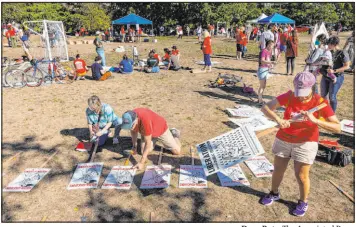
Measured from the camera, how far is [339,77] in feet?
20.3

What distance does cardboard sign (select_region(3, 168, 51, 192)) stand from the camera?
15.0 ft

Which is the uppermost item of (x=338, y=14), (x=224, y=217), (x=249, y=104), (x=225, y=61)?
(x=338, y=14)

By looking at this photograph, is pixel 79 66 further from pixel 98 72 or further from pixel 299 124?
pixel 299 124

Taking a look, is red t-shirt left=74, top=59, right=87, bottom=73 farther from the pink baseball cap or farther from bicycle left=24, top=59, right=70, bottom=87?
the pink baseball cap

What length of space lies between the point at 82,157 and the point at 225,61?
12.7 m

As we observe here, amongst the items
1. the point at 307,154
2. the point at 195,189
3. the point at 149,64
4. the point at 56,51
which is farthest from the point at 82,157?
the point at 56,51

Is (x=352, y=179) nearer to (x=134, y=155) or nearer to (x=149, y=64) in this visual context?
(x=134, y=155)

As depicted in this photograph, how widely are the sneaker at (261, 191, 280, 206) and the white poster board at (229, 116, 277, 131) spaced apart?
2.60 m

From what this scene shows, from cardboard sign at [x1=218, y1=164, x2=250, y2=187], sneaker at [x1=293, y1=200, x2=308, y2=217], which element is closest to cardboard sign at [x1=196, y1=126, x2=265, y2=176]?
cardboard sign at [x1=218, y1=164, x2=250, y2=187]

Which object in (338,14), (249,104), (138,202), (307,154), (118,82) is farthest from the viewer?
(338,14)

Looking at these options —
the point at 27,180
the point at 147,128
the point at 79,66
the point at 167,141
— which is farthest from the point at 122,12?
the point at 147,128

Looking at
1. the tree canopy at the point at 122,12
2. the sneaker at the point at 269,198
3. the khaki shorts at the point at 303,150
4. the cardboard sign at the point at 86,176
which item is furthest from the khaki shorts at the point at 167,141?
the tree canopy at the point at 122,12

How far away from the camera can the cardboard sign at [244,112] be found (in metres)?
7.47

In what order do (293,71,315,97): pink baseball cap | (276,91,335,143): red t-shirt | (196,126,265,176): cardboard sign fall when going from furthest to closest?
(196,126,265,176): cardboard sign, (276,91,335,143): red t-shirt, (293,71,315,97): pink baseball cap
